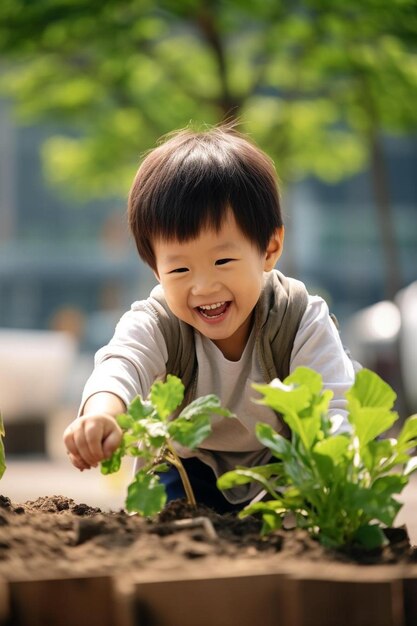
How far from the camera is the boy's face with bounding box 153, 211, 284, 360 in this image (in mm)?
2010

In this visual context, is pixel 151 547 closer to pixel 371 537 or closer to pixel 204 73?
pixel 371 537

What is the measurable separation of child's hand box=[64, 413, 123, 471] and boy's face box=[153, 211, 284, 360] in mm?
418

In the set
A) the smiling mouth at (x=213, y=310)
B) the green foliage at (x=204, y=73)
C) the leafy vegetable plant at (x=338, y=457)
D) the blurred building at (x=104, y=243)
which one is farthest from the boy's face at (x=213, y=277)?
the blurred building at (x=104, y=243)

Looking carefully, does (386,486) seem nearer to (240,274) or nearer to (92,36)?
(240,274)

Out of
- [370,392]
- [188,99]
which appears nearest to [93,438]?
[370,392]

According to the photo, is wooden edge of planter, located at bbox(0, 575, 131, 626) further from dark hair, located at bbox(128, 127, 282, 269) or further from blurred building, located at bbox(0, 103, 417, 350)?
blurred building, located at bbox(0, 103, 417, 350)

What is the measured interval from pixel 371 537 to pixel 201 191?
786 mm

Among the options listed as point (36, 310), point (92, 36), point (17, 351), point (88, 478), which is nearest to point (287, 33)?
point (92, 36)

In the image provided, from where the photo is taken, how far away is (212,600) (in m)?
1.17

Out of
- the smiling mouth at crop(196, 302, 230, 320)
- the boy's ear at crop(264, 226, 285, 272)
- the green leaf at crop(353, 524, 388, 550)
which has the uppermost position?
the boy's ear at crop(264, 226, 285, 272)

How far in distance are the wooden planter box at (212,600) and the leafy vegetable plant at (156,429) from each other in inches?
13.8

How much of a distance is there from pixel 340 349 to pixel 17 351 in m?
7.91

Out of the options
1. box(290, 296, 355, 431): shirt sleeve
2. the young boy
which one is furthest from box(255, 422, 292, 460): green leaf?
box(290, 296, 355, 431): shirt sleeve

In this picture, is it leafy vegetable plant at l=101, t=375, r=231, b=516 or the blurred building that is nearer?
leafy vegetable plant at l=101, t=375, r=231, b=516
